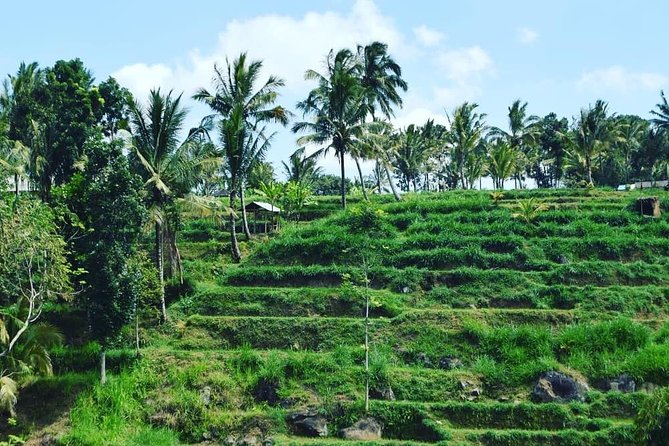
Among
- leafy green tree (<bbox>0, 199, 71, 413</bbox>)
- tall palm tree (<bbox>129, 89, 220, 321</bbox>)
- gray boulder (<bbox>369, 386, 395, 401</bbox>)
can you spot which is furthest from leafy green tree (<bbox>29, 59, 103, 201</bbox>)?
gray boulder (<bbox>369, 386, 395, 401</bbox>)

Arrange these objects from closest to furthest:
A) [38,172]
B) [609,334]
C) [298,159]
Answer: [609,334]
[38,172]
[298,159]

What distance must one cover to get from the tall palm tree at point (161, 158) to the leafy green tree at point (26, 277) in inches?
159

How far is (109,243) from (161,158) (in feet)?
Answer: 14.6

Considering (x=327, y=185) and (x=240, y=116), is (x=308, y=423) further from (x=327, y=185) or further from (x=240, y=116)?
(x=327, y=185)

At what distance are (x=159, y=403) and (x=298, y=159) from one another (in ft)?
88.2

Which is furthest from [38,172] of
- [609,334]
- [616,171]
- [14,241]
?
[616,171]

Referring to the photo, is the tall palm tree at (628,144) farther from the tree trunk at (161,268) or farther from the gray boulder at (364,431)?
the gray boulder at (364,431)

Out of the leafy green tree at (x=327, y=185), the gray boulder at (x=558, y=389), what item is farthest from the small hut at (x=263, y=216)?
the leafy green tree at (x=327, y=185)

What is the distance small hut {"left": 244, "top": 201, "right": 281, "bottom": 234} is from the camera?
32.3 meters

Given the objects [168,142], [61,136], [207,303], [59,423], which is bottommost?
[59,423]

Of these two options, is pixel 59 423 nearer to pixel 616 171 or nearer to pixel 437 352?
pixel 437 352

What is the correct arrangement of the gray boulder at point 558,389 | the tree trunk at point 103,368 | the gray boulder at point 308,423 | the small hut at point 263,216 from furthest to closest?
the small hut at point 263,216 → the tree trunk at point 103,368 → the gray boulder at point 558,389 → the gray boulder at point 308,423

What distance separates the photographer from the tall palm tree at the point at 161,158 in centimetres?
2284

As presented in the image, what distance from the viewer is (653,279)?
24.4 m
